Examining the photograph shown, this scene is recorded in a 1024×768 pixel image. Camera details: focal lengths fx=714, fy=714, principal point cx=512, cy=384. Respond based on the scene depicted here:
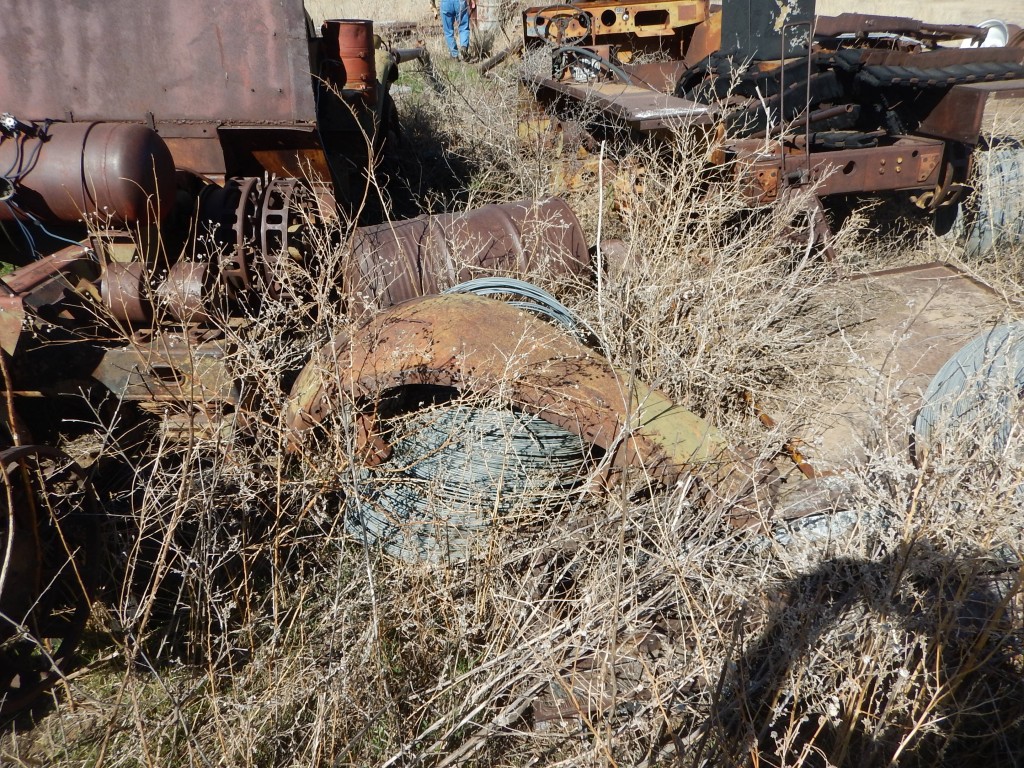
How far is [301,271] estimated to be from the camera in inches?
123

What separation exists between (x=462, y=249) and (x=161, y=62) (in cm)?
222

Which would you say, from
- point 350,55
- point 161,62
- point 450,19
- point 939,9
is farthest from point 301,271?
point 939,9

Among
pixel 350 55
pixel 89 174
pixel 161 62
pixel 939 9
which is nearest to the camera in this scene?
Answer: pixel 89 174

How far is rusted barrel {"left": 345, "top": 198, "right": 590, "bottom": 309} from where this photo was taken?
12.5ft

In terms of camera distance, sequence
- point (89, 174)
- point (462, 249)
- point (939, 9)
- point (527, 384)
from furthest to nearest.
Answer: point (939, 9), point (462, 249), point (89, 174), point (527, 384)

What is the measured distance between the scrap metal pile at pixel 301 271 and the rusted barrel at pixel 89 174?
0.04 feet

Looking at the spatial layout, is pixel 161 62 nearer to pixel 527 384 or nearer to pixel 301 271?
pixel 301 271

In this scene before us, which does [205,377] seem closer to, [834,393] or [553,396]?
[553,396]

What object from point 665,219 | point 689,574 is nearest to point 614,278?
point 665,219

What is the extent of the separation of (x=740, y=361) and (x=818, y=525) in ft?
4.00

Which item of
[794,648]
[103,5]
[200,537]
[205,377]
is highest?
[103,5]

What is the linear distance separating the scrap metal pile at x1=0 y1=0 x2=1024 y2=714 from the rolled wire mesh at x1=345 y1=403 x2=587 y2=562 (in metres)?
0.01

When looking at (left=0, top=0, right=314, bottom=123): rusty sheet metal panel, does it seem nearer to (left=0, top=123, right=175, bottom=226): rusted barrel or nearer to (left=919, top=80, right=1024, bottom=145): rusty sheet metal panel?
(left=0, top=123, right=175, bottom=226): rusted barrel

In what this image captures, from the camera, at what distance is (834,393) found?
154 inches
